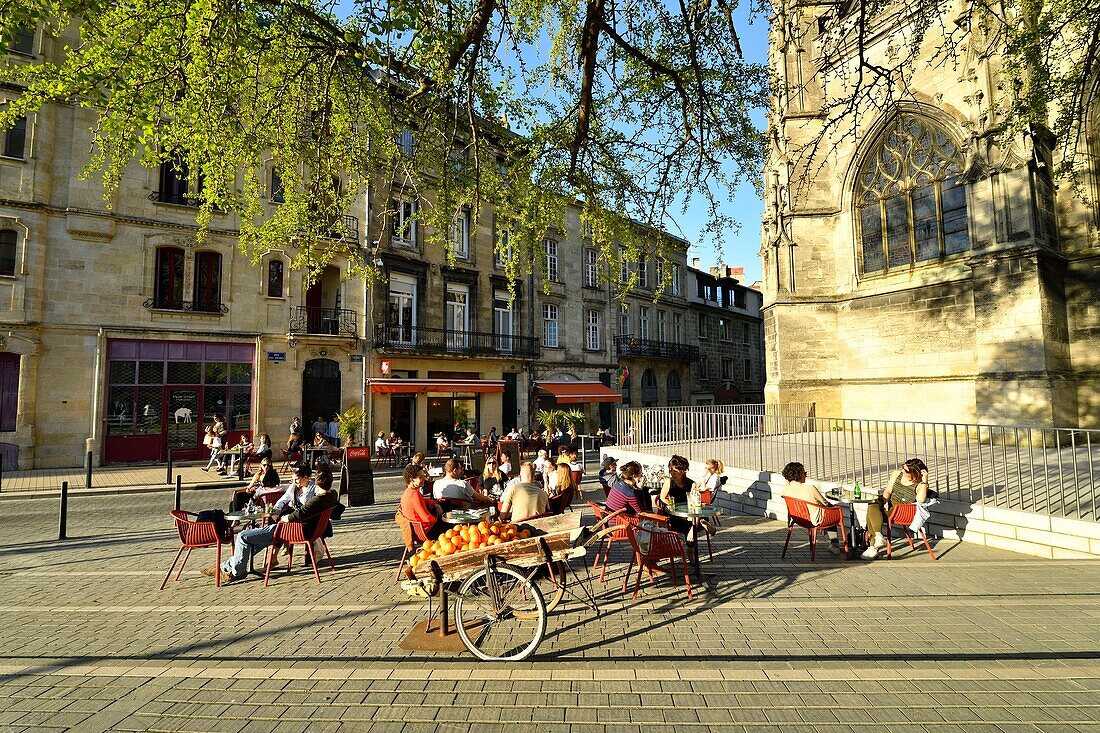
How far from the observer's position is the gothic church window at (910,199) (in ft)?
45.2

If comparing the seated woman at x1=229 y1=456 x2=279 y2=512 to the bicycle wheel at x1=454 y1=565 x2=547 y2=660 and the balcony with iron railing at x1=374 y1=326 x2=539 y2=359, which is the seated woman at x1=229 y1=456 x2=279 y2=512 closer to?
the bicycle wheel at x1=454 y1=565 x2=547 y2=660

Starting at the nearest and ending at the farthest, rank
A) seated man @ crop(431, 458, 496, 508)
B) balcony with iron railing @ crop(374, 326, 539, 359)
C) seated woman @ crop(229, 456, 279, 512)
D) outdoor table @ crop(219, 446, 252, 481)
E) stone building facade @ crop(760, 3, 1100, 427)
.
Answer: seated man @ crop(431, 458, 496, 508) → seated woman @ crop(229, 456, 279, 512) → stone building facade @ crop(760, 3, 1100, 427) → outdoor table @ crop(219, 446, 252, 481) → balcony with iron railing @ crop(374, 326, 539, 359)

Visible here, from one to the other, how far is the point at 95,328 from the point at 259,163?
13.4m

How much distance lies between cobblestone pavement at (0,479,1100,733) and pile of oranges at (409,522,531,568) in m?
0.79

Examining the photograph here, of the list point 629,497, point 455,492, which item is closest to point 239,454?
point 455,492

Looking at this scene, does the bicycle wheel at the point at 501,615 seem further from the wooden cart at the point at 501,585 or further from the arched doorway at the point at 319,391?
the arched doorway at the point at 319,391

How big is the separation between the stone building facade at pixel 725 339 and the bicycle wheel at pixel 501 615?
31645 millimetres

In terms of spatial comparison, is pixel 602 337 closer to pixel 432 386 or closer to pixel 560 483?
pixel 432 386

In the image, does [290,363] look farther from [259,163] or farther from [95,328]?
[259,163]

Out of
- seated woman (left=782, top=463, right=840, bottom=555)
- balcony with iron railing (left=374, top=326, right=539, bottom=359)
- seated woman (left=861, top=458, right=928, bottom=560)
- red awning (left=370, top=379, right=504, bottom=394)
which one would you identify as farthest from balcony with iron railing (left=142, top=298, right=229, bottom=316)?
seated woman (left=861, top=458, right=928, bottom=560)

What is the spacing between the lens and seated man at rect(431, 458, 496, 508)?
7.40 metres

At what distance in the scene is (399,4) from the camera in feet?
15.6

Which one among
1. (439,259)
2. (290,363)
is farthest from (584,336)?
(290,363)

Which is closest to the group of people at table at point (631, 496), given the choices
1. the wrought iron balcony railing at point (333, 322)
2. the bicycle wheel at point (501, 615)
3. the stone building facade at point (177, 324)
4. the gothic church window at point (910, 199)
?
the bicycle wheel at point (501, 615)
